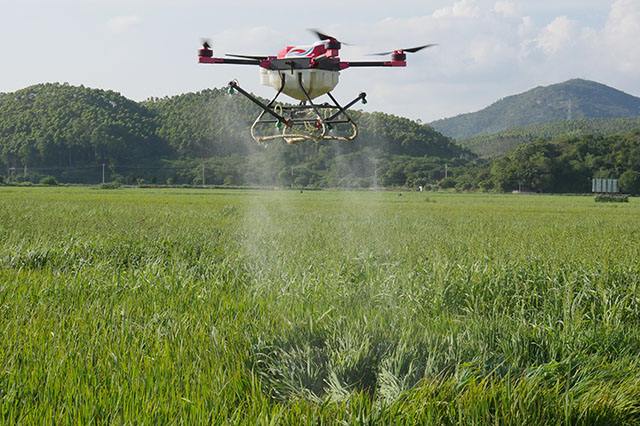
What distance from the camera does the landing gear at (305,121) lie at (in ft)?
14.1

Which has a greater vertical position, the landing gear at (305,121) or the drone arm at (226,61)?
the drone arm at (226,61)

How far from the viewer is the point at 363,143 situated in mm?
5844

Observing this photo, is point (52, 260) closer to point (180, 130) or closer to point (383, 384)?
point (180, 130)

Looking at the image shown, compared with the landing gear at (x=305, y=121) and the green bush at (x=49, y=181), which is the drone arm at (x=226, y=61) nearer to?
the landing gear at (x=305, y=121)

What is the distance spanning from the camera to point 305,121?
446 centimetres

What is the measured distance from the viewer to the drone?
3992mm

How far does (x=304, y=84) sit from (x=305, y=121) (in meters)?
0.46

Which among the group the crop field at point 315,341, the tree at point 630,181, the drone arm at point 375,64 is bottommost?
the crop field at point 315,341

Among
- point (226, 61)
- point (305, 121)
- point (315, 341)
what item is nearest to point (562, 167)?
point (315, 341)

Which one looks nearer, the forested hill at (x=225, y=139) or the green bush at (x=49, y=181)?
the forested hill at (x=225, y=139)

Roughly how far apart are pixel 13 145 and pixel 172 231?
24.1 metres

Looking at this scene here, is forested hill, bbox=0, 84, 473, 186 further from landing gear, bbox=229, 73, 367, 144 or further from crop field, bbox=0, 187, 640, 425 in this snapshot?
crop field, bbox=0, 187, 640, 425

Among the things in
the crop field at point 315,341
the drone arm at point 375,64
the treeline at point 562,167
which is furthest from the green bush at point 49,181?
the drone arm at point 375,64

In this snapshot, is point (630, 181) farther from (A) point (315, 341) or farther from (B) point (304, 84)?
(B) point (304, 84)
